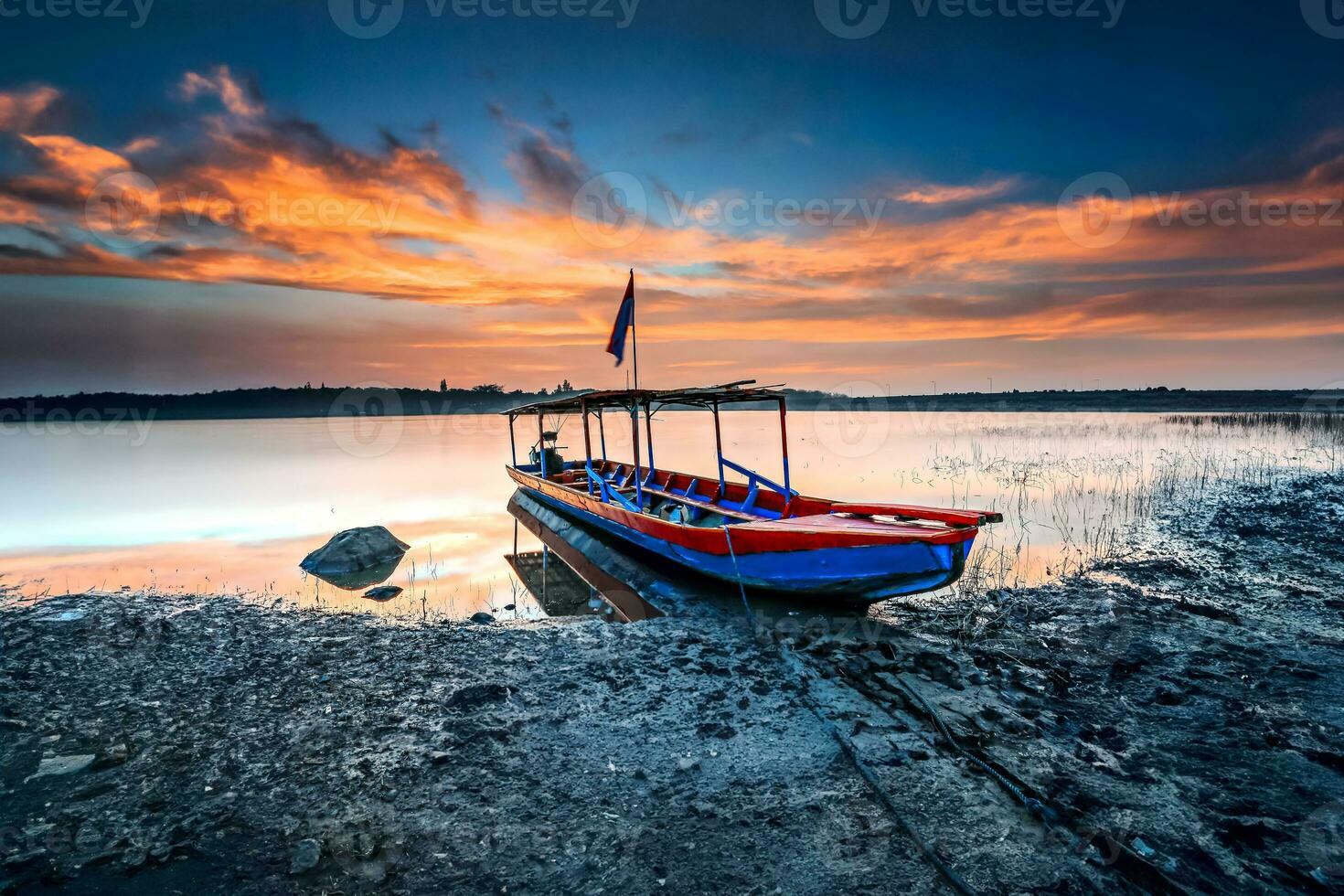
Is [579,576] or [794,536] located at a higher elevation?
[794,536]

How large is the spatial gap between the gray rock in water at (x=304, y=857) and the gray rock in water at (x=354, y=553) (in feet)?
28.2

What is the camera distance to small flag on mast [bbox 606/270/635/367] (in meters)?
13.6

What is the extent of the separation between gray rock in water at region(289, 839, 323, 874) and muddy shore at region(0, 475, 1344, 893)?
0.02 meters

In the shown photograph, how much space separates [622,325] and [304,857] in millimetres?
11575

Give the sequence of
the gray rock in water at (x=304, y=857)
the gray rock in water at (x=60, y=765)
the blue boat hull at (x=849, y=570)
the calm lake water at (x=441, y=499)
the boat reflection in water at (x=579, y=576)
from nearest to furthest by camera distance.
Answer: the gray rock in water at (x=304, y=857), the gray rock in water at (x=60, y=765), the blue boat hull at (x=849, y=570), the boat reflection in water at (x=579, y=576), the calm lake water at (x=441, y=499)

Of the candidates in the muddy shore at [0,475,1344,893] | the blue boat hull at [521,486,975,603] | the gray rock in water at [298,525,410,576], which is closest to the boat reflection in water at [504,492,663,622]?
the blue boat hull at [521,486,975,603]

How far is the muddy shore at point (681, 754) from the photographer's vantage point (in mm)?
3486

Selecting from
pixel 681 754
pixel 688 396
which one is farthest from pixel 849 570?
pixel 688 396

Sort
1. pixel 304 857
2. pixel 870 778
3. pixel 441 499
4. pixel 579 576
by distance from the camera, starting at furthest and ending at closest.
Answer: pixel 441 499
pixel 579 576
pixel 870 778
pixel 304 857

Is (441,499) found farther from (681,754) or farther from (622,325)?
(681,754)

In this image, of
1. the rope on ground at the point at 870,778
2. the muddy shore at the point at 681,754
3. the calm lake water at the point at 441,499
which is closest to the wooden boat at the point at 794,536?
the muddy shore at the point at 681,754

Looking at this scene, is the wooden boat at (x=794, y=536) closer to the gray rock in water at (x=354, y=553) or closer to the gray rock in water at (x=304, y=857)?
the gray rock in water at (x=354, y=553)

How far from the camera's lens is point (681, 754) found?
4684 millimetres

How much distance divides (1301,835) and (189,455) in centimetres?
5153
